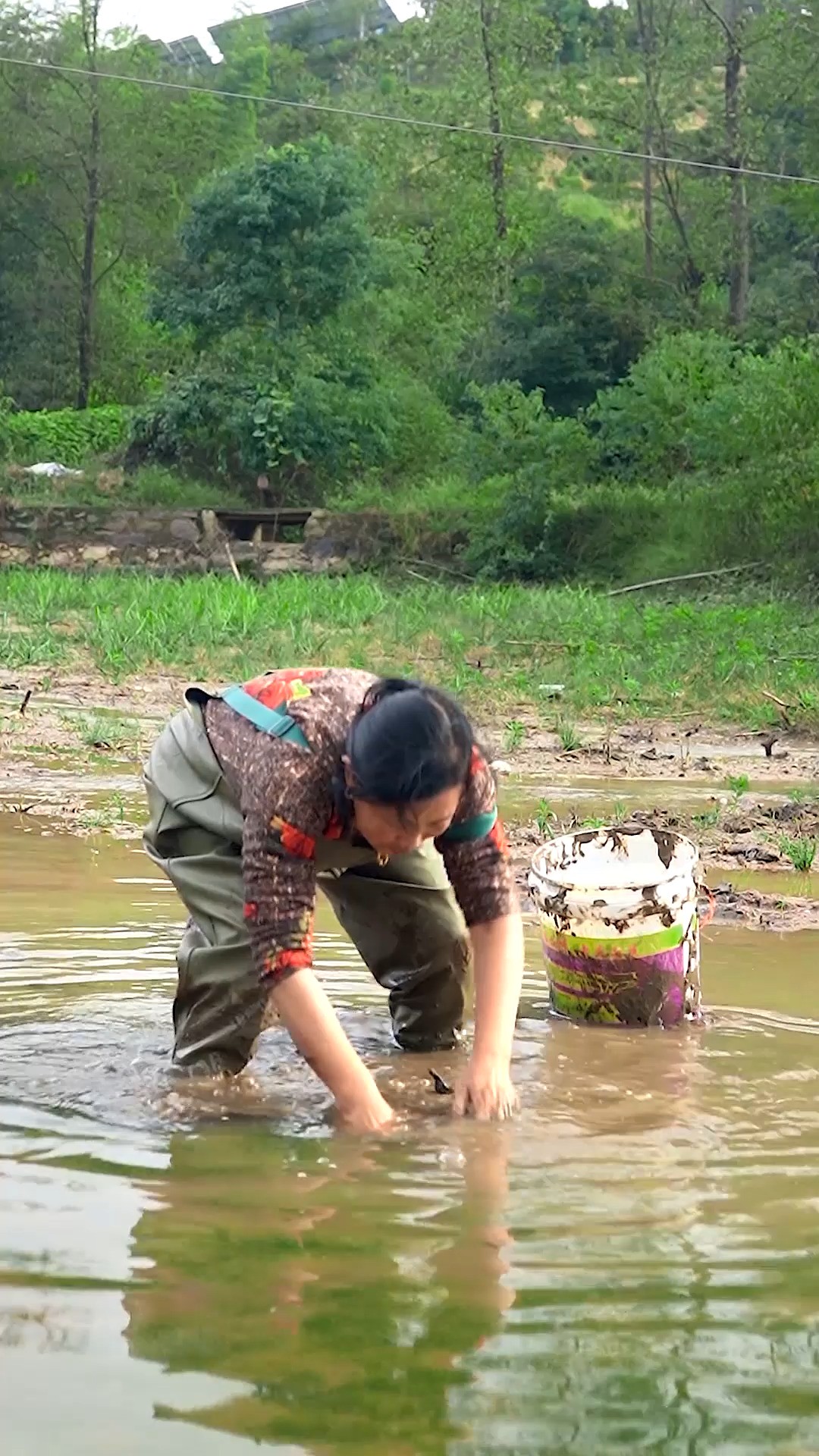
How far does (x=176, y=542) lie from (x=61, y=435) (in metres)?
5.78

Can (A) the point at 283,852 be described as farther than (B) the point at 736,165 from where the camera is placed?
No

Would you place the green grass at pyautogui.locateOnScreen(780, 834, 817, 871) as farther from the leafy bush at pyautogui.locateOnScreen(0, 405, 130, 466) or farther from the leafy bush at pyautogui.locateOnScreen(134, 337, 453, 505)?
the leafy bush at pyautogui.locateOnScreen(0, 405, 130, 466)

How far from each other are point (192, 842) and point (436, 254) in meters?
28.8

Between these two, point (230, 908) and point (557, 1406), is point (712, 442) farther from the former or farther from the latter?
point (557, 1406)

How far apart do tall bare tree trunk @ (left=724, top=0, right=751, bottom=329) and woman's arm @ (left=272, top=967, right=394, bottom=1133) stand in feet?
75.9

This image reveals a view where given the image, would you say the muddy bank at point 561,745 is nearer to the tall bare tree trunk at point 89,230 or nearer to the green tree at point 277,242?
the green tree at point 277,242

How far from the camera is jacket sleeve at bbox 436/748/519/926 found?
2.95 meters

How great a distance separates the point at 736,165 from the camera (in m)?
25.8

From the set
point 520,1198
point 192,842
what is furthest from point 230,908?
point 520,1198

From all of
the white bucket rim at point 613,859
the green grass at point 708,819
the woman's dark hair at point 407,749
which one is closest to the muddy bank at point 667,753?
the green grass at point 708,819

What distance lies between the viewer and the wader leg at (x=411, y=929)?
338 centimetres

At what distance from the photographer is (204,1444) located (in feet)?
6.32

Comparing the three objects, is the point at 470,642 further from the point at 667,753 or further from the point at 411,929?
the point at 411,929

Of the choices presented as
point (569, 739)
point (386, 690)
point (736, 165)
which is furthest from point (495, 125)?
point (386, 690)
